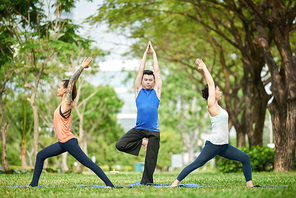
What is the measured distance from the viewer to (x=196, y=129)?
39.6 metres

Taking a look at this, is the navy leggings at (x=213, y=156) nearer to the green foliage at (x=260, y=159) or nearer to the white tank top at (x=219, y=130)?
the white tank top at (x=219, y=130)

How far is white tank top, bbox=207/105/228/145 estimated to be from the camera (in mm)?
6402

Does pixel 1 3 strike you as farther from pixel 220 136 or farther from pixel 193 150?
pixel 193 150

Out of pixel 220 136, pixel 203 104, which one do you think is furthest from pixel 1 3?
pixel 203 104

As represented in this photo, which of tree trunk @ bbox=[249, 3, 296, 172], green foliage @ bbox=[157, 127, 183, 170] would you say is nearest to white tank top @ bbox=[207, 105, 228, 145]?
tree trunk @ bbox=[249, 3, 296, 172]

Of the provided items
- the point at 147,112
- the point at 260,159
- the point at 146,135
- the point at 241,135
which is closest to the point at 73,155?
the point at 146,135

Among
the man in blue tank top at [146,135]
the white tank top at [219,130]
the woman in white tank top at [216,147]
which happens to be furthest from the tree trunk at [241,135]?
the white tank top at [219,130]

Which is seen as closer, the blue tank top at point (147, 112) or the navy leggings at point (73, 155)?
the navy leggings at point (73, 155)

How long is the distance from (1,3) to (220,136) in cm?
1052

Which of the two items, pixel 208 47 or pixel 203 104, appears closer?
pixel 208 47

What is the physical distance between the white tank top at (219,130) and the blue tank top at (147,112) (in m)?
1.23

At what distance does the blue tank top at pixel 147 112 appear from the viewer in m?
7.14

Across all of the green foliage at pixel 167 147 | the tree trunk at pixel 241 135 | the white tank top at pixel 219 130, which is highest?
the white tank top at pixel 219 130

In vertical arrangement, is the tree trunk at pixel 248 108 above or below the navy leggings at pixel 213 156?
above
